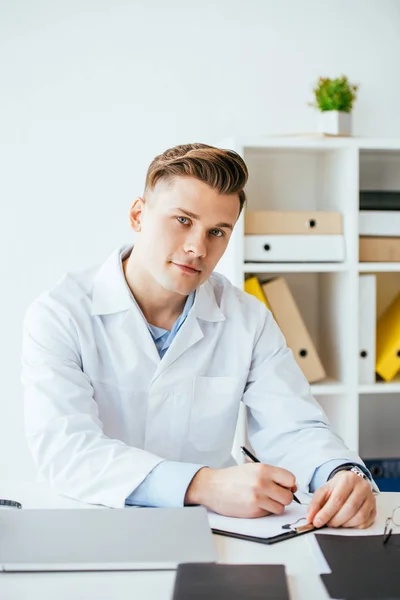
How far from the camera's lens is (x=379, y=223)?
2.61 m

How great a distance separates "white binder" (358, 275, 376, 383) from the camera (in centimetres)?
259

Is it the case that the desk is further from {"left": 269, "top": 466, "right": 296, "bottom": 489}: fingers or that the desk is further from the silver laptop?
{"left": 269, "top": 466, "right": 296, "bottom": 489}: fingers

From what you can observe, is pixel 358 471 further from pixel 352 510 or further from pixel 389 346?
pixel 389 346

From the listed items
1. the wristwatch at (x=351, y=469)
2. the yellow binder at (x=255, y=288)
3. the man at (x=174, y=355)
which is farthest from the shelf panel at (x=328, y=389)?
the wristwatch at (x=351, y=469)

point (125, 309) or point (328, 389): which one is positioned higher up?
point (125, 309)

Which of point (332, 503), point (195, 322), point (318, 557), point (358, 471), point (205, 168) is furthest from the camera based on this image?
point (195, 322)

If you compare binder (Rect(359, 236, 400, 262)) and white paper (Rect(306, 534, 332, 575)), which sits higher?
binder (Rect(359, 236, 400, 262))

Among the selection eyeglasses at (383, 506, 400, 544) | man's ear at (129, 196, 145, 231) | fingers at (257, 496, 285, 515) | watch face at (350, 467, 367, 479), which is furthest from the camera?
man's ear at (129, 196, 145, 231)

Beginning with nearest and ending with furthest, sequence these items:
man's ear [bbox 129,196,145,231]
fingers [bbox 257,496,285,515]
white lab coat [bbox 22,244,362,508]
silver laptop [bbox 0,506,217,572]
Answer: silver laptop [bbox 0,506,217,572] → fingers [bbox 257,496,285,515] → white lab coat [bbox 22,244,362,508] → man's ear [bbox 129,196,145,231]

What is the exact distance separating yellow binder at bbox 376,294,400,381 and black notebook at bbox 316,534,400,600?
151 centimetres

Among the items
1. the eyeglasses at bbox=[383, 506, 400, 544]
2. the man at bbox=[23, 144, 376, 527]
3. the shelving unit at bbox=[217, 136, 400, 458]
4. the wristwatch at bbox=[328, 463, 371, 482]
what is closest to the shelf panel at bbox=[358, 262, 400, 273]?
the shelving unit at bbox=[217, 136, 400, 458]

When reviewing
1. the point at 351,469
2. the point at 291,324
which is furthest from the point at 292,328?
the point at 351,469

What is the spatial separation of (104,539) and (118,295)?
747 mm

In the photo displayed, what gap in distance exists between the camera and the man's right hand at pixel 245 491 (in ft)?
4.10
